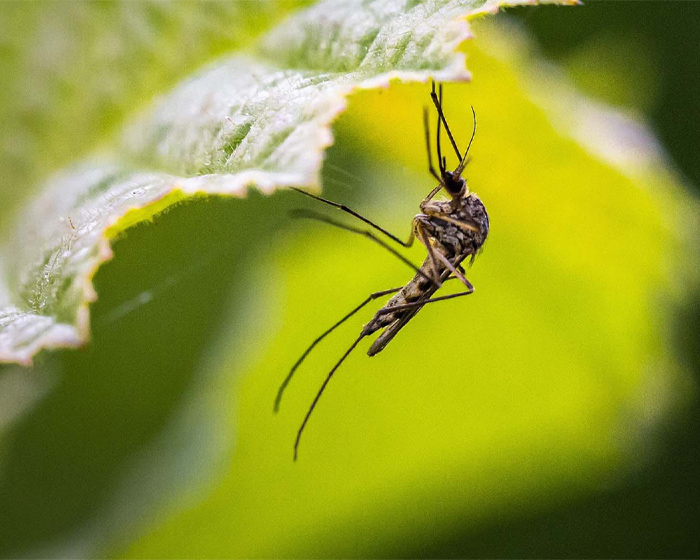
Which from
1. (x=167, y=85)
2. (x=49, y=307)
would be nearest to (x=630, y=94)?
(x=167, y=85)

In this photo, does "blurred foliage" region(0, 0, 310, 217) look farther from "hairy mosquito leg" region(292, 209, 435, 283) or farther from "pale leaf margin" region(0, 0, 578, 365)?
"hairy mosquito leg" region(292, 209, 435, 283)

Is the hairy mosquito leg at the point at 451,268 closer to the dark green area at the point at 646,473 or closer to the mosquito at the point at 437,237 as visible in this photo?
the mosquito at the point at 437,237

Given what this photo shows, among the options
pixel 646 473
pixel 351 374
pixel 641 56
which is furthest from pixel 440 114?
pixel 646 473

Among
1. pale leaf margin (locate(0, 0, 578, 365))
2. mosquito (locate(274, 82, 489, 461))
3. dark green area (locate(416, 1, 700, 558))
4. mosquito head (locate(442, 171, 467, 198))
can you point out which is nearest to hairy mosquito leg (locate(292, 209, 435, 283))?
mosquito (locate(274, 82, 489, 461))

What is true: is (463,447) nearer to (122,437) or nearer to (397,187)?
(397,187)

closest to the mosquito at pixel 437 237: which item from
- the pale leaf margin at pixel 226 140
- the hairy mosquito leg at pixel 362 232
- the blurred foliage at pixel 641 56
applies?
the hairy mosquito leg at pixel 362 232

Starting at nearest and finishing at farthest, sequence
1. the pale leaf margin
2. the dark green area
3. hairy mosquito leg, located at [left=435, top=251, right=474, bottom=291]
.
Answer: the pale leaf margin → hairy mosquito leg, located at [left=435, top=251, right=474, bottom=291] → the dark green area

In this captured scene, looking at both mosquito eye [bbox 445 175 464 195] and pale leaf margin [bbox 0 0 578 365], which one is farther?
mosquito eye [bbox 445 175 464 195]
